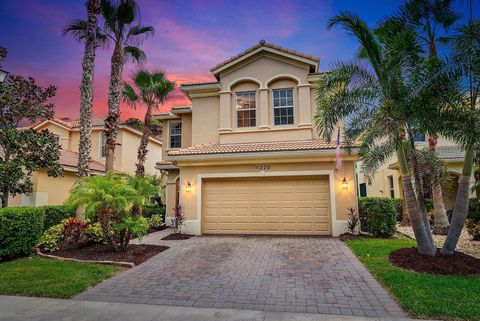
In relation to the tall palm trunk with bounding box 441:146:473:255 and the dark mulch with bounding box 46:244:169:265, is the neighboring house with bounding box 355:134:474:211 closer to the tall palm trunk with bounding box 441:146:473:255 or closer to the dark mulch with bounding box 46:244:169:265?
the tall palm trunk with bounding box 441:146:473:255

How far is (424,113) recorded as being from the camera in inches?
258

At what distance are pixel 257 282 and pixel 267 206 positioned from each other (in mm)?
5989

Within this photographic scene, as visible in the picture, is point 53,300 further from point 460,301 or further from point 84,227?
point 460,301

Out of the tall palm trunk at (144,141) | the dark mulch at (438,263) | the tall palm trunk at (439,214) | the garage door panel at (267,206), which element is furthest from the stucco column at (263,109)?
the dark mulch at (438,263)

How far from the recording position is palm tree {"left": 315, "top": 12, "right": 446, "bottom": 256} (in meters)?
6.73

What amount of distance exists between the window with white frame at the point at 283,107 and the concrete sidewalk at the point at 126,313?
10583 millimetres

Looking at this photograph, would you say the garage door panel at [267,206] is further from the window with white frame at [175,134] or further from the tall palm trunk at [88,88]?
the window with white frame at [175,134]

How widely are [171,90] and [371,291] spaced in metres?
14.6

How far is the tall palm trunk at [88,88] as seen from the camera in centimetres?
1050

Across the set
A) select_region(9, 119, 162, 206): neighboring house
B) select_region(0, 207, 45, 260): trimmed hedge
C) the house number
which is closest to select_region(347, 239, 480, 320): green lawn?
the house number

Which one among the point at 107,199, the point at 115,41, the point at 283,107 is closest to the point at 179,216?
the point at 107,199

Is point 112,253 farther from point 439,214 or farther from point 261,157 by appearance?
point 439,214

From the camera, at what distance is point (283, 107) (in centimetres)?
1389

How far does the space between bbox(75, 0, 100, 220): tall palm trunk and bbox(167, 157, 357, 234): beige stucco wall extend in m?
3.94
